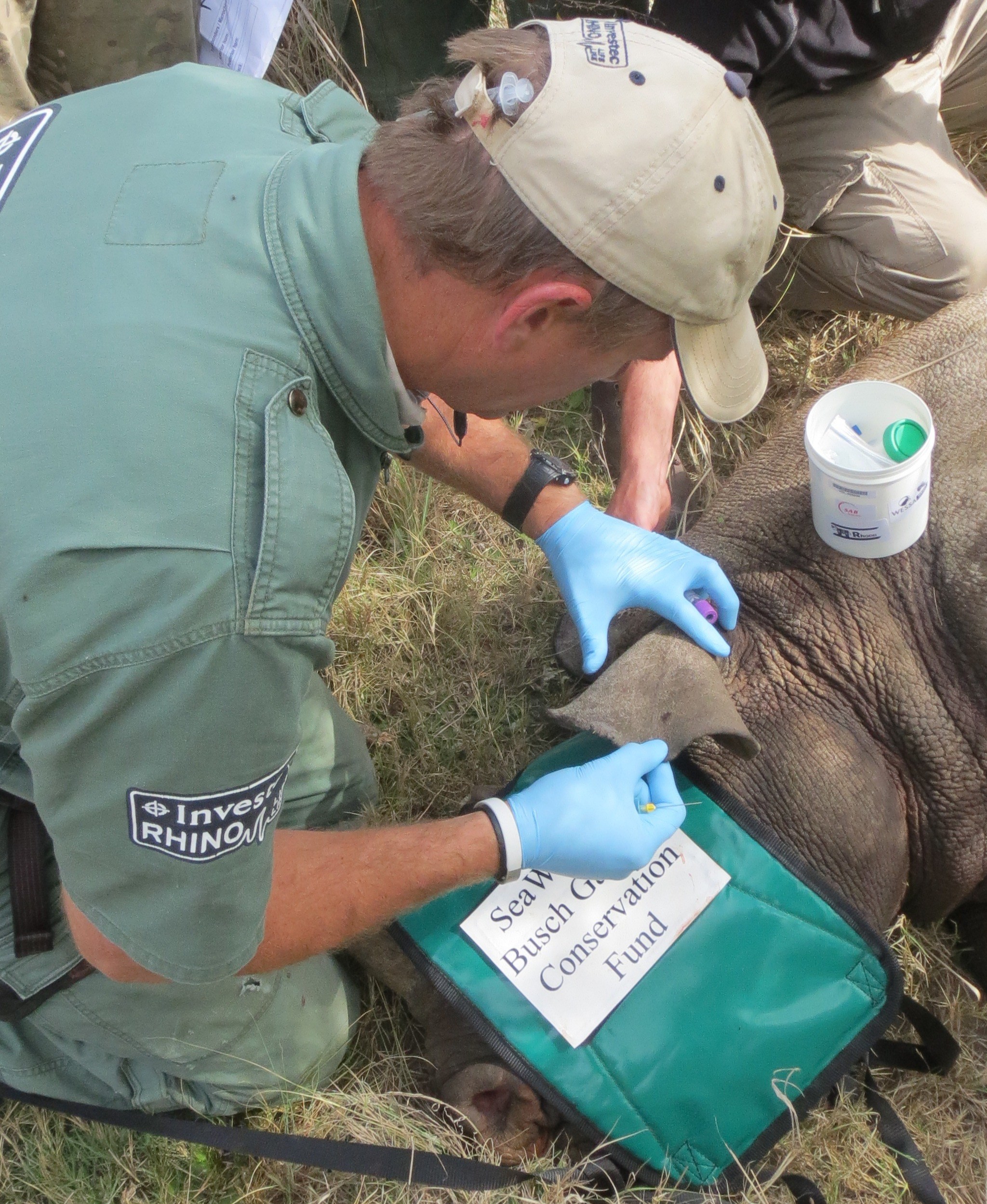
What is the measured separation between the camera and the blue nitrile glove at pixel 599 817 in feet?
7.35

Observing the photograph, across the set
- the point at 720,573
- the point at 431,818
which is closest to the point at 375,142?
the point at 720,573

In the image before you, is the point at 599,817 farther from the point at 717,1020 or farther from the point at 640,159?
the point at 640,159

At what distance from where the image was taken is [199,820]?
64.9 inches

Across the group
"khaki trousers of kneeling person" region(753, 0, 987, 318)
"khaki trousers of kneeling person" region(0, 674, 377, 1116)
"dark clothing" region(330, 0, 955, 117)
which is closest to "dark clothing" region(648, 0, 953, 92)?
"dark clothing" region(330, 0, 955, 117)

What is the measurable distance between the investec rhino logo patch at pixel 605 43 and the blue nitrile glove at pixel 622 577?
126cm

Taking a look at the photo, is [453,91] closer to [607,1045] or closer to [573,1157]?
[607,1045]

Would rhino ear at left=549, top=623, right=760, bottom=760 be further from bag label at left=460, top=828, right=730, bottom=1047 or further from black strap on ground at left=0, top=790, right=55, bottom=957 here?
black strap on ground at left=0, top=790, right=55, bottom=957

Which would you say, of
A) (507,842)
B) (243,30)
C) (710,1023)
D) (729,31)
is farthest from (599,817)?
(243,30)

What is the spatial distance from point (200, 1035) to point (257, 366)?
170 cm

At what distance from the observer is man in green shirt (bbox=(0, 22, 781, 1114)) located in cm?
158

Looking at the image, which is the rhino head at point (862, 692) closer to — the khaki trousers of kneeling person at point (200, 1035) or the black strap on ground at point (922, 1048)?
the black strap on ground at point (922, 1048)

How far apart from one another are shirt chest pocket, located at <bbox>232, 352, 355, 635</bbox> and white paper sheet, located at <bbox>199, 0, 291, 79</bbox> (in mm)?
1974

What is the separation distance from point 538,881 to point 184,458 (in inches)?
51.0

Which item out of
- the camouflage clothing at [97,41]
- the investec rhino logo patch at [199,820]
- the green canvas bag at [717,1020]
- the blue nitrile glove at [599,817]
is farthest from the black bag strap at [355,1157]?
the camouflage clothing at [97,41]
